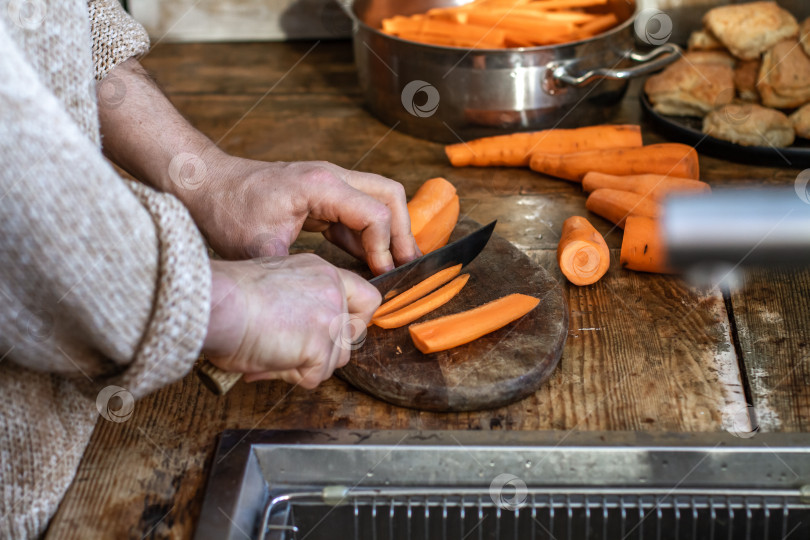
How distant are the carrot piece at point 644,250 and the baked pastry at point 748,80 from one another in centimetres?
66

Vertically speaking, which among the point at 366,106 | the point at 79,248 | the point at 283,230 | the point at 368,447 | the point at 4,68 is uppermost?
the point at 4,68

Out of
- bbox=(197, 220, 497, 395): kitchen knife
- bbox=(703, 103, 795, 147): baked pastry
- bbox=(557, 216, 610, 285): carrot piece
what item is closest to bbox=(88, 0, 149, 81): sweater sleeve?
bbox=(197, 220, 497, 395): kitchen knife

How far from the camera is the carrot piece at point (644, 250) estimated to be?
1.32 metres

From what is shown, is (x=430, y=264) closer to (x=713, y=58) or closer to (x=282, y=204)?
(x=282, y=204)

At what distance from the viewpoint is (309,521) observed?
39.2 inches

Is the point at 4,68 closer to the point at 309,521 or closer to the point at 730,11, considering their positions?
the point at 309,521

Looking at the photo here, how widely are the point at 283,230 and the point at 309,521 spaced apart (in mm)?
427

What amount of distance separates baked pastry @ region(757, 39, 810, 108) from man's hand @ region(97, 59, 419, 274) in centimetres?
98

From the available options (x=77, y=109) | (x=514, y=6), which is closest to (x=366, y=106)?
(x=514, y=6)

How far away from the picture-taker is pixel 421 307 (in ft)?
3.85

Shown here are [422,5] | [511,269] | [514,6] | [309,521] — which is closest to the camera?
[309,521]

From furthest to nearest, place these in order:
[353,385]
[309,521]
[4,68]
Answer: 1. [353,385]
2. [309,521]
3. [4,68]

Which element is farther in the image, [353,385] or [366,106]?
[366,106]

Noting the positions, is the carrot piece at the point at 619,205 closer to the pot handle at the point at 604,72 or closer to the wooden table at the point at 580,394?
the wooden table at the point at 580,394
